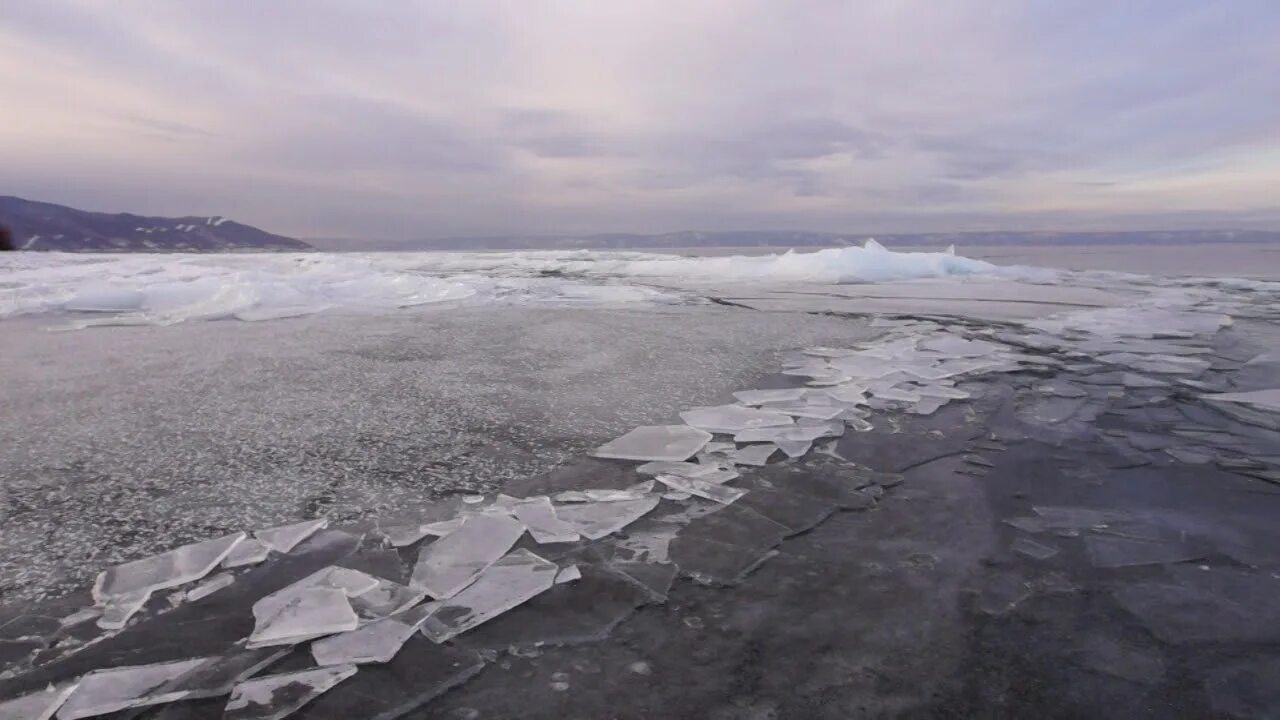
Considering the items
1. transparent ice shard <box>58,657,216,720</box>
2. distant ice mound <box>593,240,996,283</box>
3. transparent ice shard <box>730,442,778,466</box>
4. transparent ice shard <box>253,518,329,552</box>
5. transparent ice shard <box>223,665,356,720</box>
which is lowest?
transparent ice shard <box>223,665,356,720</box>

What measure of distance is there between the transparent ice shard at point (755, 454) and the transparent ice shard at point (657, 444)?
0.58 feet

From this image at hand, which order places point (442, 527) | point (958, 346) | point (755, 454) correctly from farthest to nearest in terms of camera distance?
point (958, 346), point (755, 454), point (442, 527)

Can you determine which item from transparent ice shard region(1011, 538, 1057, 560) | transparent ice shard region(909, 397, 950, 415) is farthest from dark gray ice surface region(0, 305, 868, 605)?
transparent ice shard region(1011, 538, 1057, 560)

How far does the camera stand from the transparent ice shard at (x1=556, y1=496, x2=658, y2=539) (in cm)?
202

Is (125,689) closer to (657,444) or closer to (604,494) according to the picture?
(604,494)

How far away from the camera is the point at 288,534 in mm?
1955

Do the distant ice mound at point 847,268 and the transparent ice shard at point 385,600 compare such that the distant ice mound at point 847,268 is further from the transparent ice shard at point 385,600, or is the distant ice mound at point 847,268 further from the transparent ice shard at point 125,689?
the transparent ice shard at point 125,689

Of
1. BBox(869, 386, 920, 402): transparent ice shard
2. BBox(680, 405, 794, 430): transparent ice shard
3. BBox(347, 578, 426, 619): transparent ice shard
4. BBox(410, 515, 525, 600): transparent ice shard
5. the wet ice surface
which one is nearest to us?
the wet ice surface

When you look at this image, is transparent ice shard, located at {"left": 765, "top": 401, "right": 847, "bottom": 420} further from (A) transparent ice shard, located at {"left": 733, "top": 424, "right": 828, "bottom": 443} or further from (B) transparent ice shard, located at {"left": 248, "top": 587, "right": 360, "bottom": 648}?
(B) transparent ice shard, located at {"left": 248, "top": 587, "right": 360, "bottom": 648}

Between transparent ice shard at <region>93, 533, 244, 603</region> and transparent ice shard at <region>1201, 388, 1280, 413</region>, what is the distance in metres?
4.67

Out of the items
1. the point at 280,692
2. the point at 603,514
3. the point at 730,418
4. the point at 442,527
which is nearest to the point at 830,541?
the point at 603,514

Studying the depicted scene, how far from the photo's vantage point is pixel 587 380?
13.3 feet

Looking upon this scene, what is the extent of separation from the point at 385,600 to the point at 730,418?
6.46 feet

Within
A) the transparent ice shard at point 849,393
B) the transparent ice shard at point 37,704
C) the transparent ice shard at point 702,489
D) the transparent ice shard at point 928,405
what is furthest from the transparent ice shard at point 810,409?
the transparent ice shard at point 37,704
